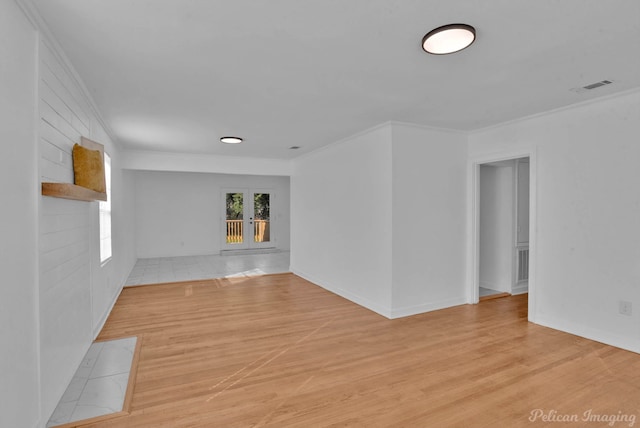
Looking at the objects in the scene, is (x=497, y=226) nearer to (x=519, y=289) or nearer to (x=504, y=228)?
(x=504, y=228)

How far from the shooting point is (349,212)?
5105 millimetres

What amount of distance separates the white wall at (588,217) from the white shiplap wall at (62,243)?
4590mm

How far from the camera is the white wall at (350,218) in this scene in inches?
171

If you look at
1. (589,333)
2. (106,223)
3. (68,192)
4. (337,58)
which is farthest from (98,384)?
(589,333)

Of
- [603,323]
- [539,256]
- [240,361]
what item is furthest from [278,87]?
[603,323]

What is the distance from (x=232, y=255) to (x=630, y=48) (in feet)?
29.3

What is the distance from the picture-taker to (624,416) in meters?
2.17

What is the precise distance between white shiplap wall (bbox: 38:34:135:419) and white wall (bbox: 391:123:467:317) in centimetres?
325

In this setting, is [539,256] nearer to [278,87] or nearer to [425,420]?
[425,420]

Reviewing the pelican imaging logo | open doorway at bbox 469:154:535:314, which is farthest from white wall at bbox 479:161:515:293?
the pelican imaging logo

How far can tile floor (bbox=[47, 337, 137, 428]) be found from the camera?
7.34ft

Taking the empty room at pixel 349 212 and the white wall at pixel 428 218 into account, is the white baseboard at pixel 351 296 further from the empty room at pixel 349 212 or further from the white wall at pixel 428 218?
the white wall at pixel 428 218

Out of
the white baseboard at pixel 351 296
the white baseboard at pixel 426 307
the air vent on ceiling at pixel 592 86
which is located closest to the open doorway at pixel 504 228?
the white baseboard at pixel 426 307

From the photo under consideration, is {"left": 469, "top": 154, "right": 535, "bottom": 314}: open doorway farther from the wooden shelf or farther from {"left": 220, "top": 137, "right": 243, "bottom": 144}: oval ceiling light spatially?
the wooden shelf
